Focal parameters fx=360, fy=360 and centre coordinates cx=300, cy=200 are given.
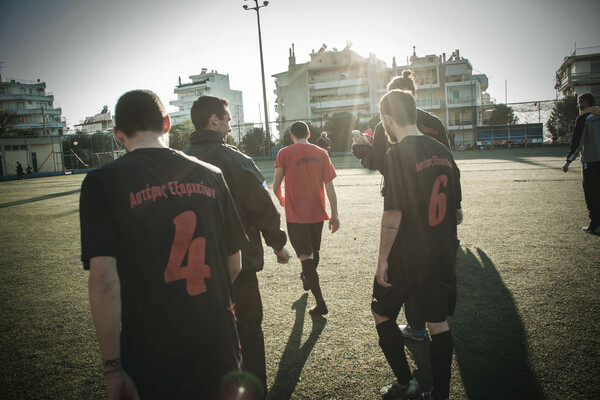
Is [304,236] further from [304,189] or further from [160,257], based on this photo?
[160,257]

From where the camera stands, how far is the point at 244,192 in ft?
8.39

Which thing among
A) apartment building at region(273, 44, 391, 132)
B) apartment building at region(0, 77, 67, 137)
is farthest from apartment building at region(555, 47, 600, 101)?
apartment building at region(0, 77, 67, 137)

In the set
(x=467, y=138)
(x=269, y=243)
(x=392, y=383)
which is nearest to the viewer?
(x=392, y=383)

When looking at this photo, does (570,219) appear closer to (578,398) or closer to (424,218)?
(578,398)

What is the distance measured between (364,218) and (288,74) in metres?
70.9

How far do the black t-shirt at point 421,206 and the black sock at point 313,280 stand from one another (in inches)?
63.2

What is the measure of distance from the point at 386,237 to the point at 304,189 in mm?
2144

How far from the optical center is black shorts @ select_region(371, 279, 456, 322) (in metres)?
2.23

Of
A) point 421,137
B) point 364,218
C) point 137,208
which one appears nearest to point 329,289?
point 421,137

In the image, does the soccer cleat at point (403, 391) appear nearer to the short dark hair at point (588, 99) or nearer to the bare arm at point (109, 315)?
the bare arm at point (109, 315)

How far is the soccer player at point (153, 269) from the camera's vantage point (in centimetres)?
138

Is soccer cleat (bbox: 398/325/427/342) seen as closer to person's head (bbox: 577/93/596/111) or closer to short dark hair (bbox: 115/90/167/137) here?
short dark hair (bbox: 115/90/167/137)

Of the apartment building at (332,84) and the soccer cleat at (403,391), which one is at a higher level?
the apartment building at (332,84)

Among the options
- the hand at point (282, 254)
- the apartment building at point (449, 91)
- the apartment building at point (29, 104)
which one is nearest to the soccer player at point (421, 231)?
the hand at point (282, 254)
